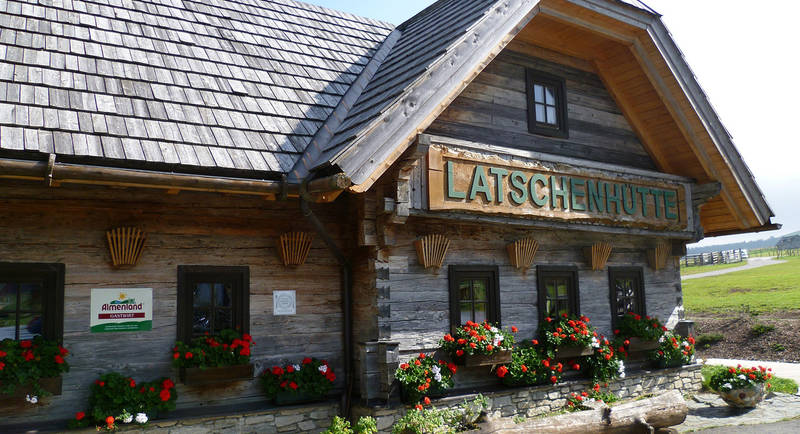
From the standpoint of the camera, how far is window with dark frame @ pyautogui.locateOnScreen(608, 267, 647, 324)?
10172 millimetres

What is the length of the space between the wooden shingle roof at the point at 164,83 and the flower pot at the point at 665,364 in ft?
22.2

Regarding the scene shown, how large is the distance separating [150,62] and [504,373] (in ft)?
19.8

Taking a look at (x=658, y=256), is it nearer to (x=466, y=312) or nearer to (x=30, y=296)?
(x=466, y=312)

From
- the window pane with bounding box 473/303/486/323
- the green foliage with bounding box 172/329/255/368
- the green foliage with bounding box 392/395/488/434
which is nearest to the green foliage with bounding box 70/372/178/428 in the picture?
the green foliage with bounding box 172/329/255/368

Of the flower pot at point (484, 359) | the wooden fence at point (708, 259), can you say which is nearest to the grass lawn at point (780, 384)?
the flower pot at point (484, 359)

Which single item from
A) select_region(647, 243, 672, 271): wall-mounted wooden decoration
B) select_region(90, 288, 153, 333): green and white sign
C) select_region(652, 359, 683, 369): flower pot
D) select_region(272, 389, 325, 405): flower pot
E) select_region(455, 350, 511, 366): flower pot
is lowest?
select_region(652, 359, 683, 369): flower pot

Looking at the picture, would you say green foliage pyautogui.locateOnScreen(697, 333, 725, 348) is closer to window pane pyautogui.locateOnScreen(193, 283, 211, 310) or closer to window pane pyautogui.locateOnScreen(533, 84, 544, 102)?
window pane pyautogui.locateOnScreen(533, 84, 544, 102)

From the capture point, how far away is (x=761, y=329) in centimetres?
1761

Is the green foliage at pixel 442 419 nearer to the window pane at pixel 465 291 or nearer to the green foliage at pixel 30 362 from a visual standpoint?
the window pane at pixel 465 291

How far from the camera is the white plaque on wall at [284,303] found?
24.7 feet

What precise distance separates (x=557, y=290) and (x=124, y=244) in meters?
6.16

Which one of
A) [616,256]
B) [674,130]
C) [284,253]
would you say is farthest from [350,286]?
[674,130]

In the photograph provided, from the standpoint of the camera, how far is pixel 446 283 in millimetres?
8234

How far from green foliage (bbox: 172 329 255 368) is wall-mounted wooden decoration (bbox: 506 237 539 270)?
3.85 metres
